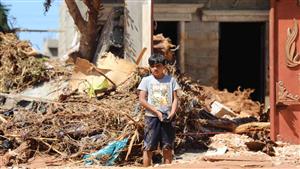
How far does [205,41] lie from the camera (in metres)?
16.0

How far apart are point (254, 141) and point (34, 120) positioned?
345 centimetres

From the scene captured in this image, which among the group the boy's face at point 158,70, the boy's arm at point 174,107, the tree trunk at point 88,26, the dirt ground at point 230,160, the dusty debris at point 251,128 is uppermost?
the tree trunk at point 88,26

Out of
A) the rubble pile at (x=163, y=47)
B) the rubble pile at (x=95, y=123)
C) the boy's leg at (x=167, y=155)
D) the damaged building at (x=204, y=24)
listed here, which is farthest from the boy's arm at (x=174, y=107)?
the damaged building at (x=204, y=24)

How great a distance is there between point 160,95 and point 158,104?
0.11 m

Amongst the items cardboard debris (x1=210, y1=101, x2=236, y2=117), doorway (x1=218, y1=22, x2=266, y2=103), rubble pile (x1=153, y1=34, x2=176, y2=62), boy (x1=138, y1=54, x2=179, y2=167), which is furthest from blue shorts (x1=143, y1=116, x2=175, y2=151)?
doorway (x1=218, y1=22, x2=266, y2=103)

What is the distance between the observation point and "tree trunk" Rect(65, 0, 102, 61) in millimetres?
12961

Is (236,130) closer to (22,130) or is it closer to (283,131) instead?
(283,131)

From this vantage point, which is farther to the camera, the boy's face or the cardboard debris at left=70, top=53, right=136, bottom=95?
the cardboard debris at left=70, top=53, right=136, bottom=95

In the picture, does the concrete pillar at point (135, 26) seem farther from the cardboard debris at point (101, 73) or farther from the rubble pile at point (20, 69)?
the rubble pile at point (20, 69)

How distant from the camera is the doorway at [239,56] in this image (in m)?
18.8

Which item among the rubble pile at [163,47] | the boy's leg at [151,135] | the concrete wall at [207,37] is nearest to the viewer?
the boy's leg at [151,135]

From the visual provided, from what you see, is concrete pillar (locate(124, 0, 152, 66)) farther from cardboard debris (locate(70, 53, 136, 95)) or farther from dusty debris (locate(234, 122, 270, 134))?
dusty debris (locate(234, 122, 270, 134))

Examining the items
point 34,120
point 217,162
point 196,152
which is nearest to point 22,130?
point 34,120

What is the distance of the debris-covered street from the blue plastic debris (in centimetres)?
1
